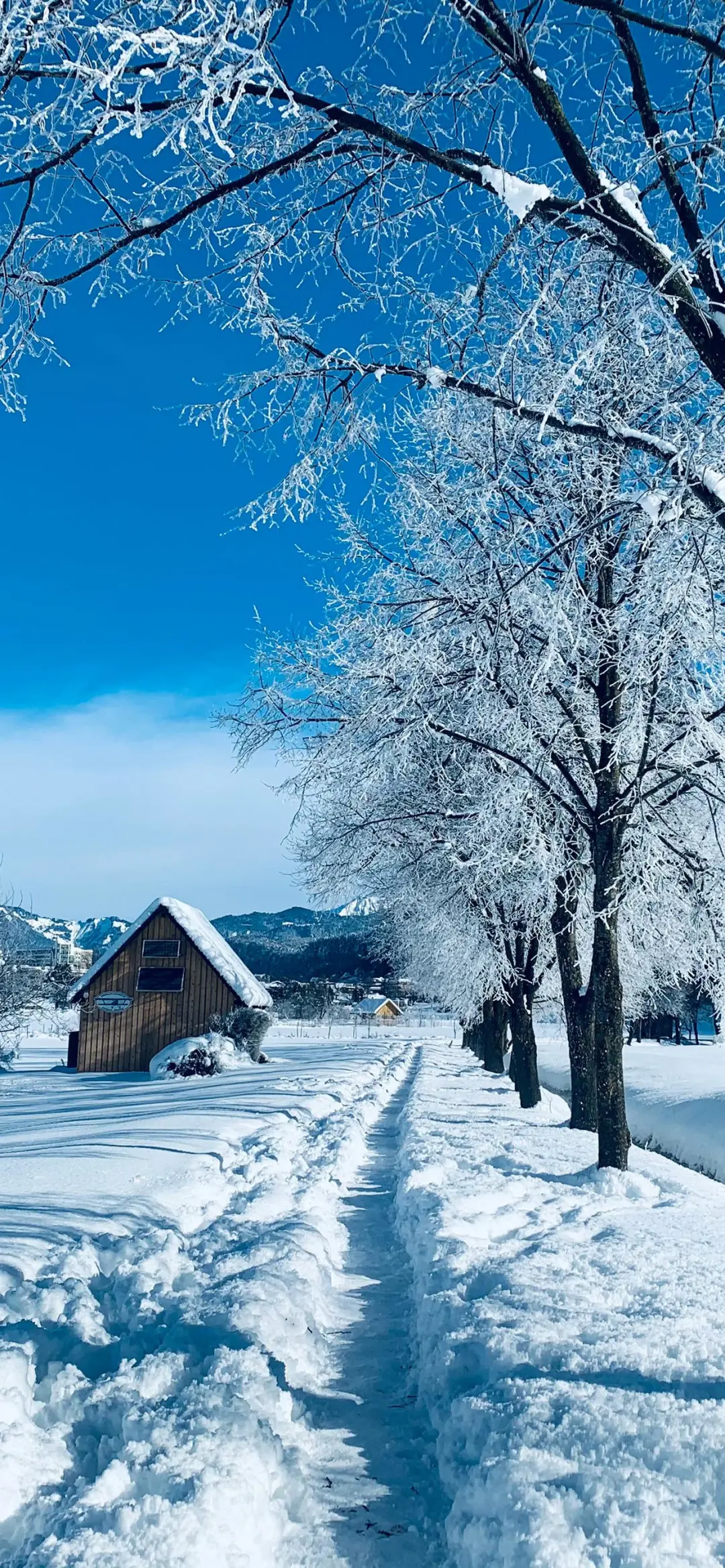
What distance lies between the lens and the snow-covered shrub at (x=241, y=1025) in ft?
96.9

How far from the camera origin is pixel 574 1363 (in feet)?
13.0

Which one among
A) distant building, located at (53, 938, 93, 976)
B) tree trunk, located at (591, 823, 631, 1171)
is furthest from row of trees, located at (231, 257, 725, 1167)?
distant building, located at (53, 938, 93, 976)

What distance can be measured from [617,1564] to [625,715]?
7.20 metres

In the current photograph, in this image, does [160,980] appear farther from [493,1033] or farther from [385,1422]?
[385,1422]

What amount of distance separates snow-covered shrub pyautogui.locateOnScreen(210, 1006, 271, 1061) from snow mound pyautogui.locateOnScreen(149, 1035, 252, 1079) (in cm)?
142

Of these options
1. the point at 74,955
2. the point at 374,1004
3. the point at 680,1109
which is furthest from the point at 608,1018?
the point at 74,955

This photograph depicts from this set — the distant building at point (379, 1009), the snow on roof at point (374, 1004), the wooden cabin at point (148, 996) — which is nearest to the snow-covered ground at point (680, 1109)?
the wooden cabin at point (148, 996)

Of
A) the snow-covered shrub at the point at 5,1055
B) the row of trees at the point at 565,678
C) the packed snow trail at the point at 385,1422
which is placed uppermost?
the row of trees at the point at 565,678

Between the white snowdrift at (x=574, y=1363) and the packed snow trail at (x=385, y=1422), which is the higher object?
the white snowdrift at (x=574, y=1363)

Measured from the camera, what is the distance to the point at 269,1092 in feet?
59.7

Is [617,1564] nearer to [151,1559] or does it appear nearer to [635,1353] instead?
[151,1559]

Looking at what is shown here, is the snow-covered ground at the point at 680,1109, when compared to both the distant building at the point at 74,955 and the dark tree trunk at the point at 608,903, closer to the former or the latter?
the dark tree trunk at the point at 608,903

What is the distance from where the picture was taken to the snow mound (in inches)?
1029

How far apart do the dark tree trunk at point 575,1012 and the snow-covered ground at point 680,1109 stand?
2635 mm
